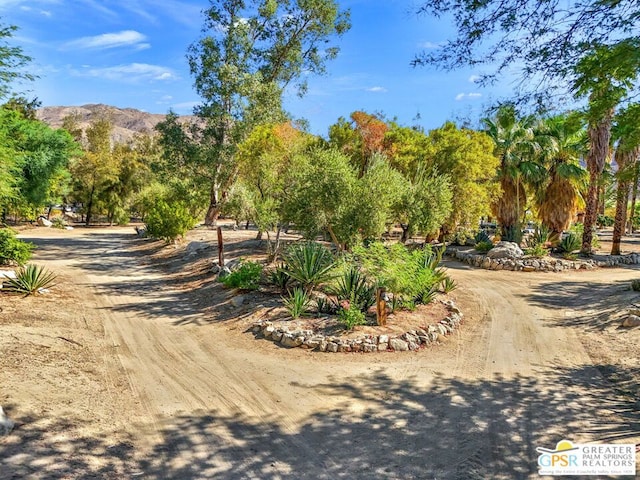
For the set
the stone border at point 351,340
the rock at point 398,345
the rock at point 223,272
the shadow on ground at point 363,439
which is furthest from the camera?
the rock at point 223,272

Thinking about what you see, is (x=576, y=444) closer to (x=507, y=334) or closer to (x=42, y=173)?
(x=507, y=334)

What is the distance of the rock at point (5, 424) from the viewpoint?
16.1 ft

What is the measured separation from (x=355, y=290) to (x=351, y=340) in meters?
1.87

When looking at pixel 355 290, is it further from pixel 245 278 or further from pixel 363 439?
pixel 363 439

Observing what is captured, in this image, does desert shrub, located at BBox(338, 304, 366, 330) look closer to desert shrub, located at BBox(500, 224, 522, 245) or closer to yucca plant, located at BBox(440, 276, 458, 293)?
yucca plant, located at BBox(440, 276, 458, 293)

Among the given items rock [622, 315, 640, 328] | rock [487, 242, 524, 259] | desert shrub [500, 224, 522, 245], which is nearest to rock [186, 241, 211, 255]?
rock [487, 242, 524, 259]

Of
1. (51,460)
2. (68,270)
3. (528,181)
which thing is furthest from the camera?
(528,181)

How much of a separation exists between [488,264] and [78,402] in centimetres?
1674

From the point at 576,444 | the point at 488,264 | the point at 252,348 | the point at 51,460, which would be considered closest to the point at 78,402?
the point at 51,460

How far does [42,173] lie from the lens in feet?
64.4

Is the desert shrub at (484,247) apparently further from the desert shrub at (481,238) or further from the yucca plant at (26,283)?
the yucca plant at (26,283)

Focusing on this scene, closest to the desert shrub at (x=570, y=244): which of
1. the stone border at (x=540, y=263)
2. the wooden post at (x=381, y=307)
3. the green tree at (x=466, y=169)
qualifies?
the stone border at (x=540, y=263)

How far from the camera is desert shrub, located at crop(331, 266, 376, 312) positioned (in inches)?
399

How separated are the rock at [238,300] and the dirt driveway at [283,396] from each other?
1.00 feet
